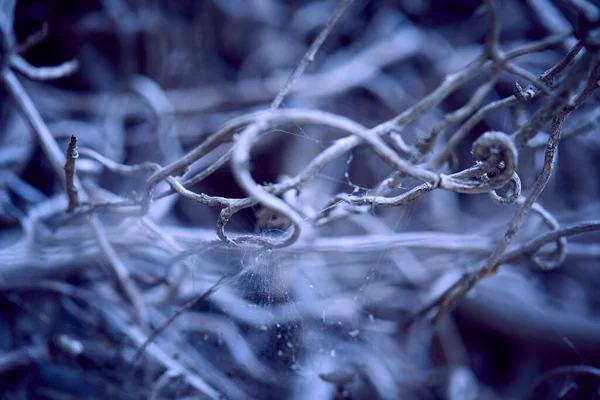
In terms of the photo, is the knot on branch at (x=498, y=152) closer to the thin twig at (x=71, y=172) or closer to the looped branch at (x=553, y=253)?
the looped branch at (x=553, y=253)

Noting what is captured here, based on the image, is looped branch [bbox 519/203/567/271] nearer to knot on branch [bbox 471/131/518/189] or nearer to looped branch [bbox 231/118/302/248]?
knot on branch [bbox 471/131/518/189]

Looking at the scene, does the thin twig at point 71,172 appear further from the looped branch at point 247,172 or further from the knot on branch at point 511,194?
the knot on branch at point 511,194

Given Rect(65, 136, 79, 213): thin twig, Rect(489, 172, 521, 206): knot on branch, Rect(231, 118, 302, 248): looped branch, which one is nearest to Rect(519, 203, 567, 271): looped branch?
Rect(489, 172, 521, 206): knot on branch

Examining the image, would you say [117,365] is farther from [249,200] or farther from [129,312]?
[249,200]

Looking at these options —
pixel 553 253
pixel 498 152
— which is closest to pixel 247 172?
pixel 498 152

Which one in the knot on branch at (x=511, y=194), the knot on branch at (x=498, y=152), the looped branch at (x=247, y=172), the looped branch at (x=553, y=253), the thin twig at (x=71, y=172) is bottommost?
the looped branch at (x=247, y=172)

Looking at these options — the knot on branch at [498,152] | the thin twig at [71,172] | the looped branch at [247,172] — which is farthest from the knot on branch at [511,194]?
the thin twig at [71,172]

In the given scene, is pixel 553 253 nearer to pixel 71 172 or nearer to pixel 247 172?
pixel 247 172

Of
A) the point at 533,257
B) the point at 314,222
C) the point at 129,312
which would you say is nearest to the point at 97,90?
the point at 129,312

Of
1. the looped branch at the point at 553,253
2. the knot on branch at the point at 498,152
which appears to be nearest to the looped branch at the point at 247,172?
the knot on branch at the point at 498,152

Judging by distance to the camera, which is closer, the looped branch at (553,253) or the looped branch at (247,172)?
the looped branch at (247,172)

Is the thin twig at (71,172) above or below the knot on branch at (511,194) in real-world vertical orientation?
above
